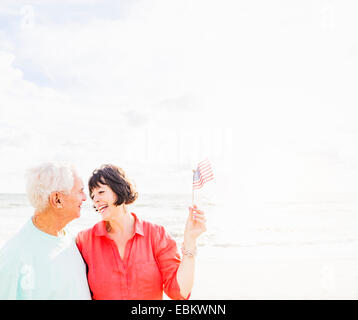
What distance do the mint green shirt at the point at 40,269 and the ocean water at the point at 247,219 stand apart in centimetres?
1117

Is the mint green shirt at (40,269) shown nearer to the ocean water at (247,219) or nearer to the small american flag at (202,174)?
the small american flag at (202,174)

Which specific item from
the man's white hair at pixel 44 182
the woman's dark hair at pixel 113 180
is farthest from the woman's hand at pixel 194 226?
the man's white hair at pixel 44 182

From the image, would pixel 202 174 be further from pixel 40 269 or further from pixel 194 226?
pixel 40 269

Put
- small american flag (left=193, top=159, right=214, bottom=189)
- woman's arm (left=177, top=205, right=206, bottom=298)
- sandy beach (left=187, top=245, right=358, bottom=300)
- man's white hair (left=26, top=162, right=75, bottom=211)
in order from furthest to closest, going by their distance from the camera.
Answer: sandy beach (left=187, top=245, right=358, bottom=300)
small american flag (left=193, top=159, right=214, bottom=189)
woman's arm (left=177, top=205, right=206, bottom=298)
man's white hair (left=26, top=162, right=75, bottom=211)

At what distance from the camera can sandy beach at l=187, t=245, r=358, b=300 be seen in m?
7.20

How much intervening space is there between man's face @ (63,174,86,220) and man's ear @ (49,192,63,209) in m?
0.03

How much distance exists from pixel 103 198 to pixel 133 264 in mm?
466

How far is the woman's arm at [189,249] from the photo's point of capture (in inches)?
108

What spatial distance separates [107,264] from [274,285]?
229 inches

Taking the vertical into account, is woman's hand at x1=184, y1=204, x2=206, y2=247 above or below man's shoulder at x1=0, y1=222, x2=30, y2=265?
above

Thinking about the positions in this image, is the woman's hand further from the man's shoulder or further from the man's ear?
the man's shoulder

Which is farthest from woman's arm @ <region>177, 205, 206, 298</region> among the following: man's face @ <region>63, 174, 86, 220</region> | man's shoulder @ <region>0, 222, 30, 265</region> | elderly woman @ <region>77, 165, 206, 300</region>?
man's shoulder @ <region>0, 222, 30, 265</region>
